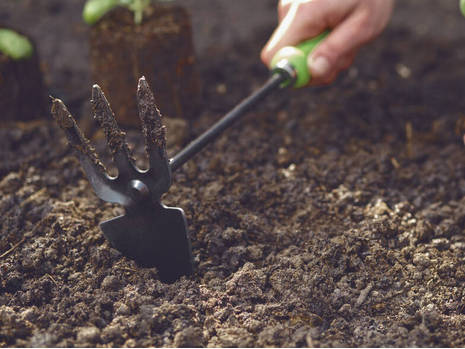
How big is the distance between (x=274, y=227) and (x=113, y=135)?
0.65 m

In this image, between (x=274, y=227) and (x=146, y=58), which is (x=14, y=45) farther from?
(x=274, y=227)

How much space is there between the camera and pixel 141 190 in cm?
140

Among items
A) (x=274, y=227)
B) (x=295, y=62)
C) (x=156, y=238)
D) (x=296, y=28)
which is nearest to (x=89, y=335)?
(x=156, y=238)

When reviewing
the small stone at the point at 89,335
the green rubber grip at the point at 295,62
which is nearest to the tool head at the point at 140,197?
the small stone at the point at 89,335

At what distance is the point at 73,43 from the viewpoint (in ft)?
9.84

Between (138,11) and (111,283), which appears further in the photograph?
(138,11)

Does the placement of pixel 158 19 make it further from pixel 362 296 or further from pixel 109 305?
pixel 362 296

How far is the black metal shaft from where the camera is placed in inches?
59.4

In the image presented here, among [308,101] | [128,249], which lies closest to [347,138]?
[308,101]

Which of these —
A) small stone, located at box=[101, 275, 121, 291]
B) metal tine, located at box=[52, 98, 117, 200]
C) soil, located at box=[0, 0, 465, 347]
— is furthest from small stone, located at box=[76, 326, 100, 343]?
metal tine, located at box=[52, 98, 117, 200]

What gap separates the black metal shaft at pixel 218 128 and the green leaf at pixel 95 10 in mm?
828

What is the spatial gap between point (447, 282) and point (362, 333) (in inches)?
14.6

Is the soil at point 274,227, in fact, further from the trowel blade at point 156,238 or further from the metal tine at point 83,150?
the metal tine at point 83,150

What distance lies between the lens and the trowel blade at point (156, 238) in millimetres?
1438
